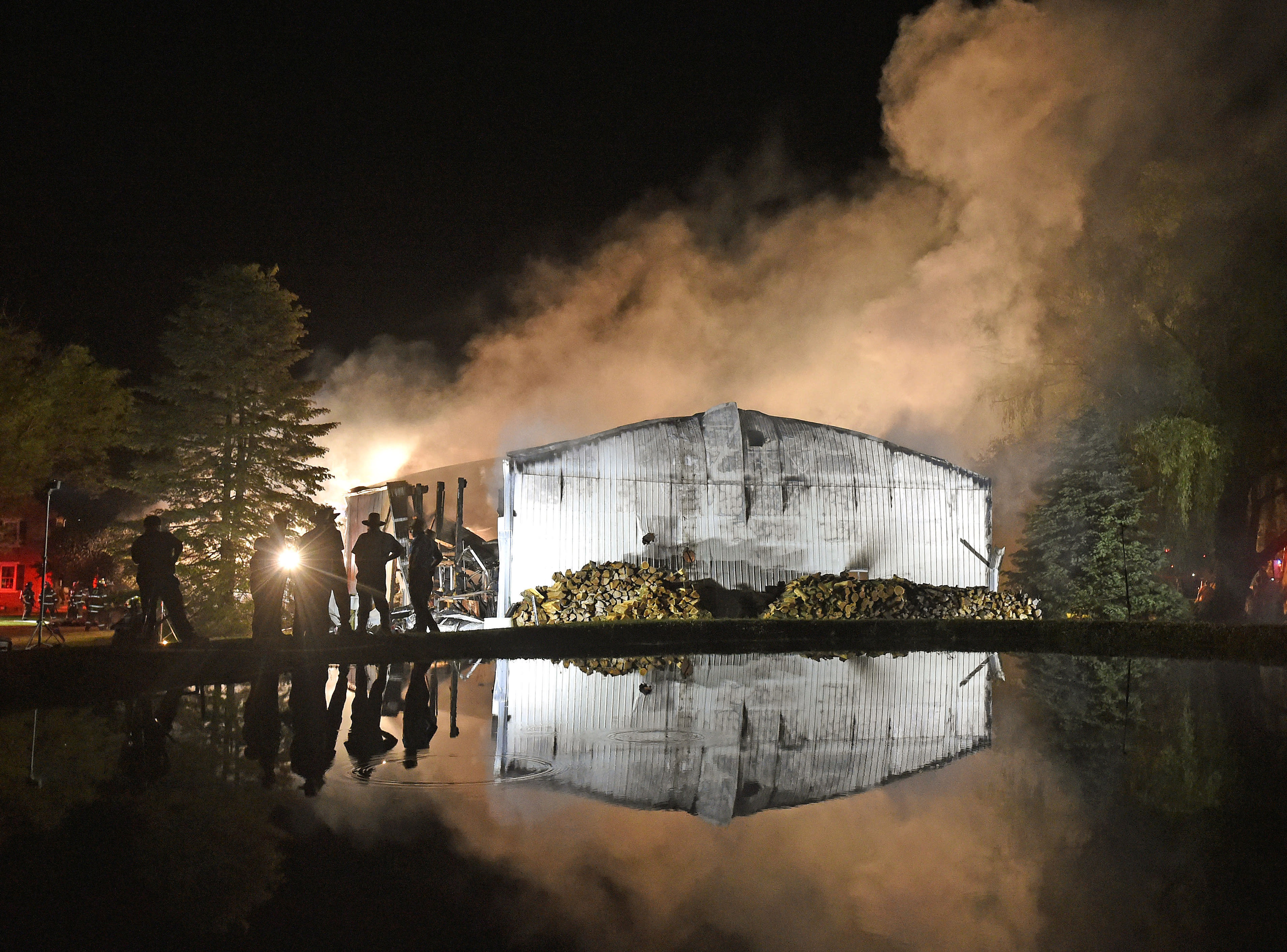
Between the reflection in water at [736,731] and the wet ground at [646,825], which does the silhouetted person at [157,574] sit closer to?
the wet ground at [646,825]

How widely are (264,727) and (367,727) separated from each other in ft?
2.75

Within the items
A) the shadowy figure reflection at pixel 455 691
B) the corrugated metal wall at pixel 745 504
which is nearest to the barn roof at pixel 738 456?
the corrugated metal wall at pixel 745 504

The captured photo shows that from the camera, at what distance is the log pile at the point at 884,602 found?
22.9 metres

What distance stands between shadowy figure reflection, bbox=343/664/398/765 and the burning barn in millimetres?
11208

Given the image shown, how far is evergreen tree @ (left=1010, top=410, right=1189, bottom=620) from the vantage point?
26750 millimetres

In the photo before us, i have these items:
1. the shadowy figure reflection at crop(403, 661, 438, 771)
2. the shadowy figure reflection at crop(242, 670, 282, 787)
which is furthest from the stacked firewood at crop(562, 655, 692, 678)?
the shadowy figure reflection at crop(242, 670, 282, 787)

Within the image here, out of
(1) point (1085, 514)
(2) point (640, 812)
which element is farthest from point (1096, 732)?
(1) point (1085, 514)

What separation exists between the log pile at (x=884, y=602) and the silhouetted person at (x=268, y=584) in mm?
11372

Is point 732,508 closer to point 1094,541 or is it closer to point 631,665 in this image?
point 631,665

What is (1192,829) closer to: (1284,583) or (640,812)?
(640,812)

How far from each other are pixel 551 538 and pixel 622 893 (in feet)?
63.4

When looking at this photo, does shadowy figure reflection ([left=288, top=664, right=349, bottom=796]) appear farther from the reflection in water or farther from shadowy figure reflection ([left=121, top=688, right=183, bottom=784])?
the reflection in water

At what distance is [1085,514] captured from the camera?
91.8 feet

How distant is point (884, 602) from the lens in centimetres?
2319
